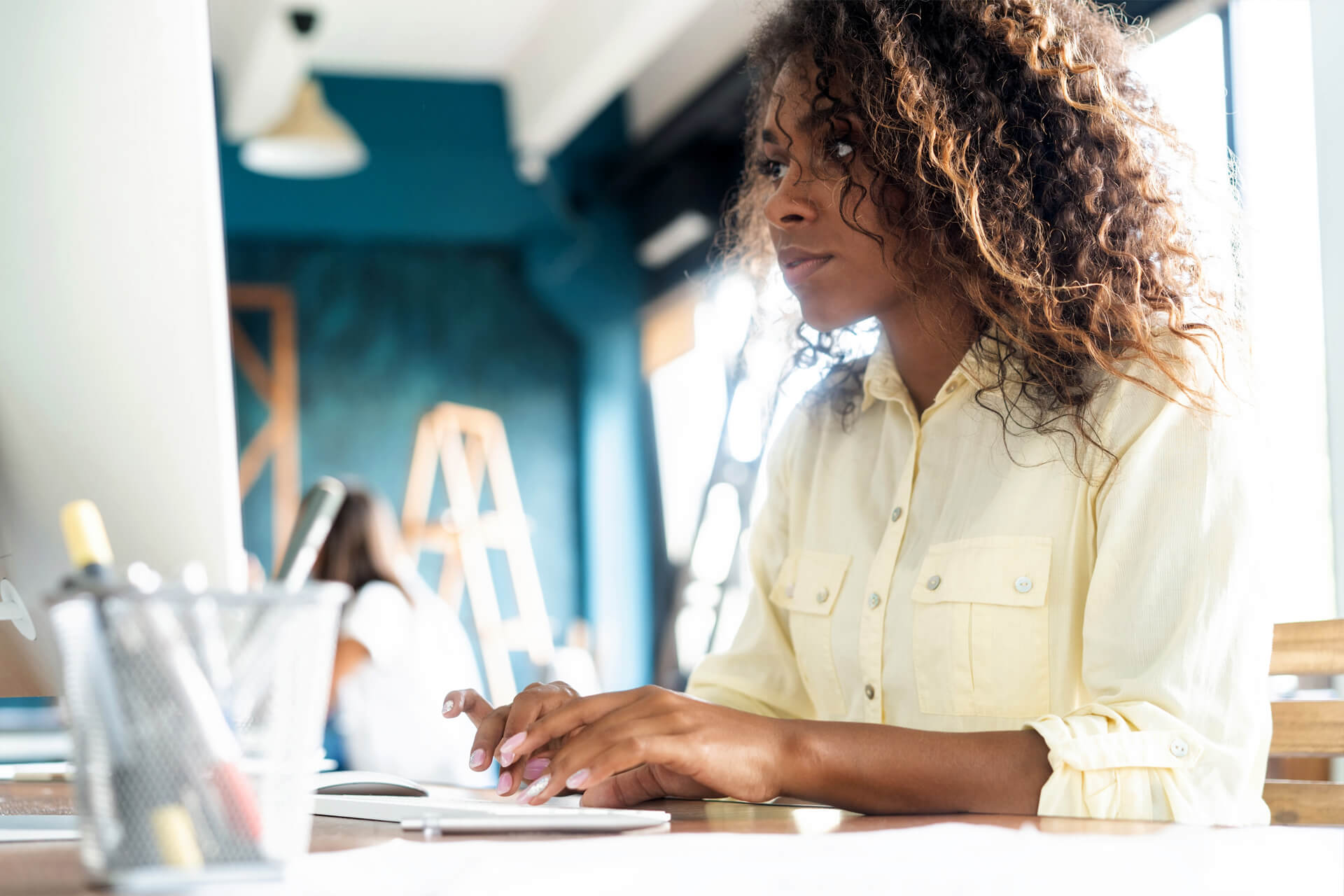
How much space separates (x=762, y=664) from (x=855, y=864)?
79 cm

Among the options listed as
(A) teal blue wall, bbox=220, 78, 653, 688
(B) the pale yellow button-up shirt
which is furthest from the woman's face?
(A) teal blue wall, bbox=220, 78, 653, 688

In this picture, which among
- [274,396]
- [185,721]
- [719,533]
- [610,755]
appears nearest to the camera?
[185,721]

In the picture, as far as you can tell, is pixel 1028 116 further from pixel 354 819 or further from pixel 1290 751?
pixel 354 819

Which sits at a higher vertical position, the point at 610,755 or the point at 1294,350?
the point at 1294,350

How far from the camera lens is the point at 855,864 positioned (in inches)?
Result: 21.5

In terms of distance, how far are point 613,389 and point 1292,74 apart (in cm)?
429

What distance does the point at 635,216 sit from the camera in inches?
235

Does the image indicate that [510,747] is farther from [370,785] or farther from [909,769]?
[909,769]

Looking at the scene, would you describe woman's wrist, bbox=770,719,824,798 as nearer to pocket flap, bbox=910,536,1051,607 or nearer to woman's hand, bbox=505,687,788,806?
woman's hand, bbox=505,687,788,806

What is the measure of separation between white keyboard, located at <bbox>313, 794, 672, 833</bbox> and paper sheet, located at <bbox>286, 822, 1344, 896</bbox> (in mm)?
29

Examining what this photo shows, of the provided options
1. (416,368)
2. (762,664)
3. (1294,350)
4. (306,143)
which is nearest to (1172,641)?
(762,664)

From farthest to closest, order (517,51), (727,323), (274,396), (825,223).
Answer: (274,396) < (517,51) < (727,323) < (825,223)

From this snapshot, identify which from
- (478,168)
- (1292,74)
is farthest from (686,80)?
(1292,74)

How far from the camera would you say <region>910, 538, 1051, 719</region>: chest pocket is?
42.2 inches
